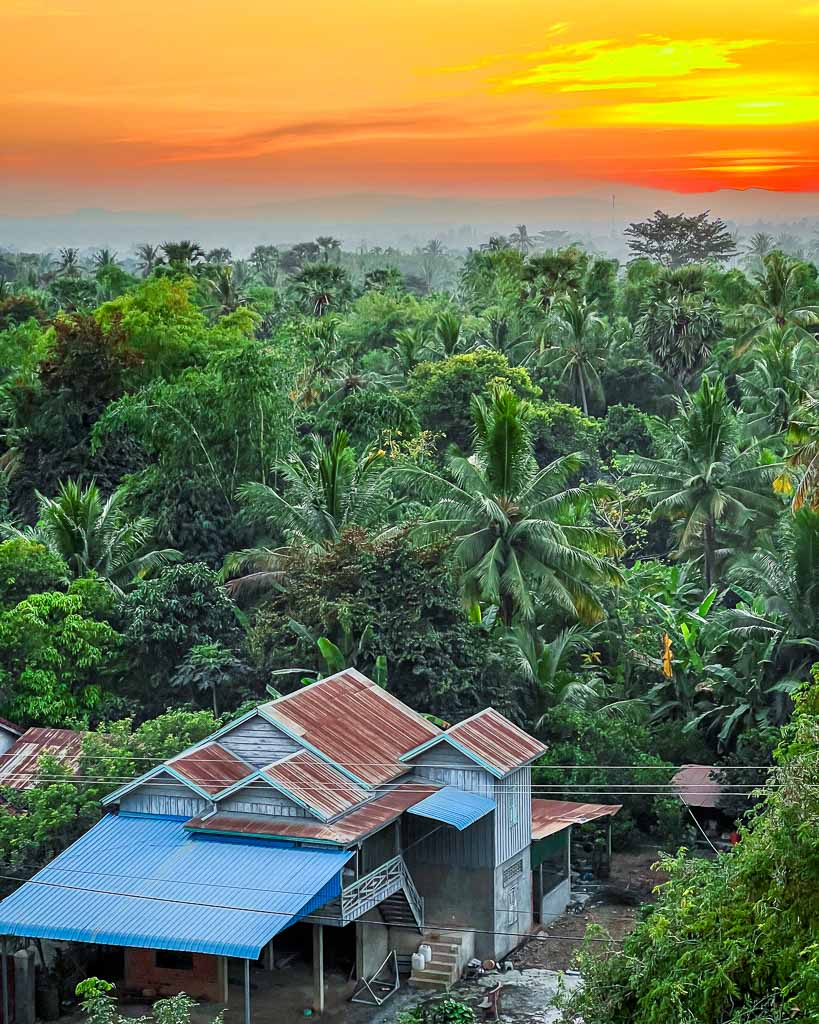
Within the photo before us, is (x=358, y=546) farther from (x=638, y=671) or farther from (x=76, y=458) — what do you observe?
(x=76, y=458)

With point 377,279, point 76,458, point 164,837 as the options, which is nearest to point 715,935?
point 164,837

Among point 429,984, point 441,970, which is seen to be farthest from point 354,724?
point 429,984

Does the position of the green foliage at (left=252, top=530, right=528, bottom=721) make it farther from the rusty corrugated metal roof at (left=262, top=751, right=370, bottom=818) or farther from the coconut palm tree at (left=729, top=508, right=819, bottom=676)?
the rusty corrugated metal roof at (left=262, top=751, right=370, bottom=818)

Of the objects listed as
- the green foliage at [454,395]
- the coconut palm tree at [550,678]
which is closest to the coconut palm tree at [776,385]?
the green foliage at [454,395]

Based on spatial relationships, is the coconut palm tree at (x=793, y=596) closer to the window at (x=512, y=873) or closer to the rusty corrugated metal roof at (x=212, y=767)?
the window at (x=512, y=873)

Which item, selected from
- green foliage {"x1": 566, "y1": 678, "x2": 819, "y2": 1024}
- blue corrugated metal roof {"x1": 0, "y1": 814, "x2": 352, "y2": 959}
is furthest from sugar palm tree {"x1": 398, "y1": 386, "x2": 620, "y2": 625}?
green foliage {"x1": 566, "y1": 678, "x2": 819, "y2": 1024}

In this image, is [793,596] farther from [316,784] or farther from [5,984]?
[5,984]
